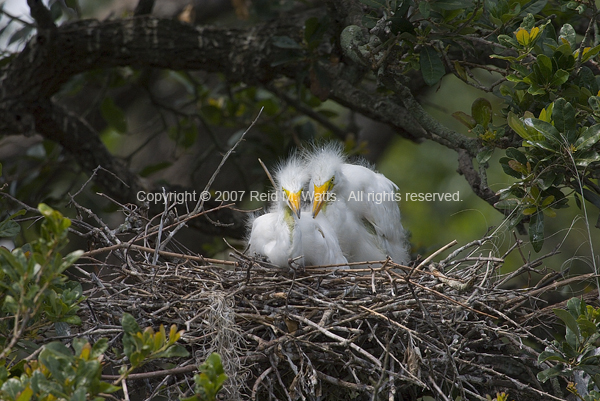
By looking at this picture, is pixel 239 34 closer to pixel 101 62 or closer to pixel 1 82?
pixel 101 62

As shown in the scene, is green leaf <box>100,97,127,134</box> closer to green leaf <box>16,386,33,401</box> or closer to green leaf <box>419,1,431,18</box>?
green leaf <box>419,1,431,18</box>

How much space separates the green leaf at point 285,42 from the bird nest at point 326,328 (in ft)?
4.51

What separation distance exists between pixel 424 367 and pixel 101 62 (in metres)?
3.10

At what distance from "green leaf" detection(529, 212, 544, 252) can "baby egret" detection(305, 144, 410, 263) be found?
112 centimetres

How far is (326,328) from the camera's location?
2.32 meters

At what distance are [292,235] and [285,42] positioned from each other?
1336 mm

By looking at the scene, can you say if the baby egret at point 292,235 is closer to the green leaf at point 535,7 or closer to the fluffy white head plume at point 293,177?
the fluffy white head plume at point 293,177

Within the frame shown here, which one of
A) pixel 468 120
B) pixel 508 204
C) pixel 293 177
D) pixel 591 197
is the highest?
pixel 468 120

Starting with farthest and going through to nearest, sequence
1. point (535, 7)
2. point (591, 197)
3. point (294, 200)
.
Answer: point (294, 200) → point (535, 7) → point (591, 197)

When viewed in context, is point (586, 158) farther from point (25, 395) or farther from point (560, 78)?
point (25, 395)

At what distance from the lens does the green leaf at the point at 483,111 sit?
2.74 m

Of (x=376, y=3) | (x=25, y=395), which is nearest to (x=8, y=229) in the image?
(x=25, y=395)

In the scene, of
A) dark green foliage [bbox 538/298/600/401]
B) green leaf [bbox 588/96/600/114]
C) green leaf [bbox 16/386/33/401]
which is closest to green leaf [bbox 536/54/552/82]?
green leaf [bbox 588/96/600/114]

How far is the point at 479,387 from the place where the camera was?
8.50ft
